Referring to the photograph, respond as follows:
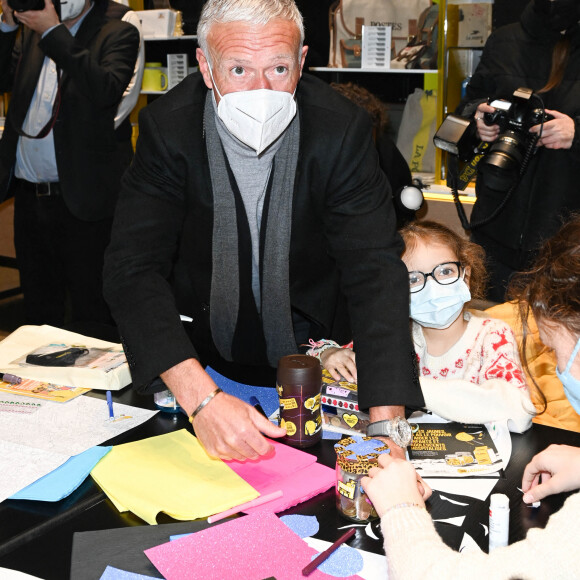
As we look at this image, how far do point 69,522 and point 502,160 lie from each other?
1.78m

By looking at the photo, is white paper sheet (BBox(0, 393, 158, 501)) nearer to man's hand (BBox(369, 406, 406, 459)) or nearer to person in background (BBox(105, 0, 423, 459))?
person in background (BBox(105, 0, 423, 459))

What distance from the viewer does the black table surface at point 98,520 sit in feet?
3.66

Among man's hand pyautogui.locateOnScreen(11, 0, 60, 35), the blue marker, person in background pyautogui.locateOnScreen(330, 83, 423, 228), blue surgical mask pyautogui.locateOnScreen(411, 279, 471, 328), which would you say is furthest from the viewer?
person in background pyautogui.locateOnScreen(330, 83, 423, 228)

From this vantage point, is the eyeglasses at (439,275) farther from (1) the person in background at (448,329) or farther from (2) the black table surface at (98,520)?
(2) the black table surface at (98,520)

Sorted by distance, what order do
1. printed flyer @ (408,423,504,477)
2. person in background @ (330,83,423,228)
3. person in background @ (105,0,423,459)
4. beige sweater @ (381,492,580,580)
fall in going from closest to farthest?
beige sweater @ (381,492,580,580)
printed flyer @ (408,423,504,477)
person in background @ (105,0,423,459)
person in background @ (330,83,423,228)

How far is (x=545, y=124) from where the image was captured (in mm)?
2430

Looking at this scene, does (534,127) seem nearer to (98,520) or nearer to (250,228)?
(250,228)

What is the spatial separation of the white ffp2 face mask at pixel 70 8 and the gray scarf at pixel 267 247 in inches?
57.9

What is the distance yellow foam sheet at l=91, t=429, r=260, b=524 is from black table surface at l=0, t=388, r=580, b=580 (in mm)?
19

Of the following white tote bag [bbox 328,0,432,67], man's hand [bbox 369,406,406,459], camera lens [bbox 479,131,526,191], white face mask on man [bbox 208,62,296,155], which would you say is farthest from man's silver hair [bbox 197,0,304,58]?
white tote bag [bbox 328,0,432,67]

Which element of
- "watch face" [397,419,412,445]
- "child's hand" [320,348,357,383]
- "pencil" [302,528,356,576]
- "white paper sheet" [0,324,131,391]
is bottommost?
"white paper sheet" [0,324,131,391]

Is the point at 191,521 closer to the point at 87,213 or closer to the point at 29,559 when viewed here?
the point at 29,559

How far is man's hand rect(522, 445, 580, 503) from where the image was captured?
1.22 meters

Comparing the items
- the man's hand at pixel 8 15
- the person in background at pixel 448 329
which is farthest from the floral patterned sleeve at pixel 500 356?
the man's hand at pixel 8 15
